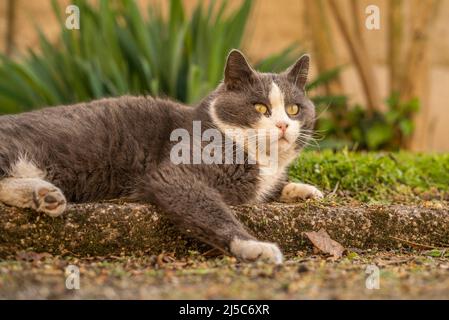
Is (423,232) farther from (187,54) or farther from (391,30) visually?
(391,30)

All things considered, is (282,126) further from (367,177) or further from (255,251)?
(367,177)

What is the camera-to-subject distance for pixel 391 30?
6172 millimetres

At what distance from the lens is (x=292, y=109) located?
9.35 ft

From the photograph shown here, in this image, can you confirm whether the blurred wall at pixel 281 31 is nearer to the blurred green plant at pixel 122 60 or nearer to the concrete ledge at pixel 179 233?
the blurred green plant at pixel 122 60

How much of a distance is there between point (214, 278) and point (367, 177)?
177 cm

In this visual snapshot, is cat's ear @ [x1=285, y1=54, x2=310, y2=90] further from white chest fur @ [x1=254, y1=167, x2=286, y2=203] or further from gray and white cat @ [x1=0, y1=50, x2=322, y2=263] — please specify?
white chest fur @ [x1=254, y1=167, x2=286, y2=203]

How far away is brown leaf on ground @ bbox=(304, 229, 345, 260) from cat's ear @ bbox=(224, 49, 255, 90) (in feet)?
2.39

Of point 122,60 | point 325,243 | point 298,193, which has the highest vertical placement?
point 122,60

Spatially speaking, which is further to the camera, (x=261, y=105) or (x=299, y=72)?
(x=299, y=72)

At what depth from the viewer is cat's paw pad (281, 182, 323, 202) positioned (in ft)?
9.86

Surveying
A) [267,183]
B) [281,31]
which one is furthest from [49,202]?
[281,31]

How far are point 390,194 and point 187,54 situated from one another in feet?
8.09

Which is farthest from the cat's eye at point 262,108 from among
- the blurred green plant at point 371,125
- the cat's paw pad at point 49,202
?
the blurred green plant at point 371,125
